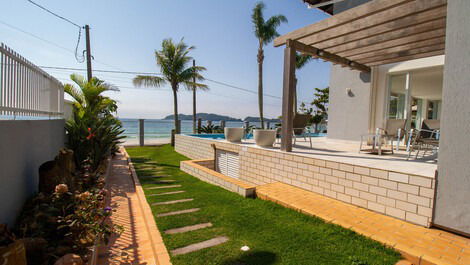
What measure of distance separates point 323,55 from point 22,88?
607 centimetres

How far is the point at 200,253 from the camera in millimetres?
2432

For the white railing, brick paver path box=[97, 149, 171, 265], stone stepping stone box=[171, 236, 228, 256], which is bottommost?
brick paver path box=[97, 149, 171, 265]

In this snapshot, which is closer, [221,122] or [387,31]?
[387,31]

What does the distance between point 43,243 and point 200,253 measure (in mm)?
1403

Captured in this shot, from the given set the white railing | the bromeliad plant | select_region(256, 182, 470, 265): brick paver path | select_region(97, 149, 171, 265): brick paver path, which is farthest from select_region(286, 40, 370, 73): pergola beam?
the bromeliad plant

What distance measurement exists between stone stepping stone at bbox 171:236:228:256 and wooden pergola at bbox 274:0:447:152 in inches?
105

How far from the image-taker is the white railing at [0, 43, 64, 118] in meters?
2.41

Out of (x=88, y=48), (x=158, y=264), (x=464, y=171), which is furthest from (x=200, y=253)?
(x=88, y=48)

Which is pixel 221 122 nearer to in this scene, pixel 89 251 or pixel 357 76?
pixel 357 76

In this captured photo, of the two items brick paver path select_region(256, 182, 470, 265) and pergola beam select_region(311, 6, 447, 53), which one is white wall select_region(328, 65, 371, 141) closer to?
pergola beam select_region(311, 6, 447, 53)

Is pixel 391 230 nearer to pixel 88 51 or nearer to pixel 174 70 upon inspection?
pixel 88 51

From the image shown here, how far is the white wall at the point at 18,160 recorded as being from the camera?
219 centimetres

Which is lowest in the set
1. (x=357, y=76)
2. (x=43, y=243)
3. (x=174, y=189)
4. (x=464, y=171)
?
(x=174, y=189)

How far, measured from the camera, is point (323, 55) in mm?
5895
